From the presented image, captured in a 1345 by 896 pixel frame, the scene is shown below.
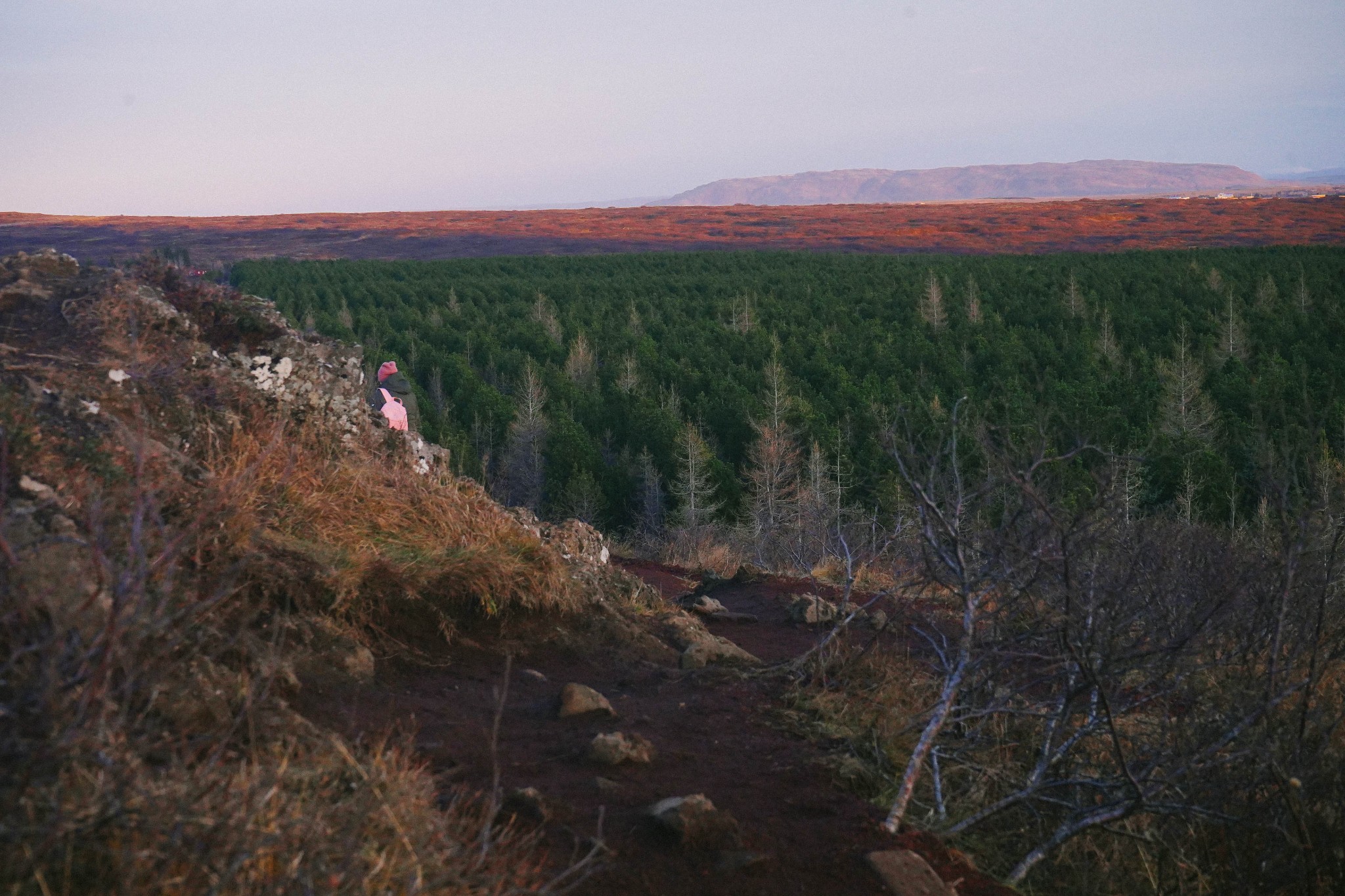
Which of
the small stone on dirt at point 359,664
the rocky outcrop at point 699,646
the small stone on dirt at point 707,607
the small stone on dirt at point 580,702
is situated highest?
the small stone on dirt at point 359,664

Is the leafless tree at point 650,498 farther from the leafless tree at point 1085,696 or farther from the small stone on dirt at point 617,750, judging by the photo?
the small stone on dirt at point 617,750

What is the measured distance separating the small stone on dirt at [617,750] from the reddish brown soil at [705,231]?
45.6 metres

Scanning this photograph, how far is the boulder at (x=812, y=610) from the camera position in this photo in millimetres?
5598

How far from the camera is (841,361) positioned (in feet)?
74.7

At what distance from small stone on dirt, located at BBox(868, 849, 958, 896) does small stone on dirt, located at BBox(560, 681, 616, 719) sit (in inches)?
46.0

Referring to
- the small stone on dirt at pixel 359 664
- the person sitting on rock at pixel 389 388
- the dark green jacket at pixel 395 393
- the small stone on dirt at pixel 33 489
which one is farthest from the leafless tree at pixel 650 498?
the small stone on dirt at pixel 33 489

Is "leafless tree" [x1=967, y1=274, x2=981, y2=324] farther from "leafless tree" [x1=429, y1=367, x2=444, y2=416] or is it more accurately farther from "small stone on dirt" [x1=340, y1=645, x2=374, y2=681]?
"small stone on dirt" [x1=340, y1=645, x2=374, y2=681]

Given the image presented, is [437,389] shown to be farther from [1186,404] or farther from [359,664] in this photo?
[359,664]

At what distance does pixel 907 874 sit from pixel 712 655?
194 cm

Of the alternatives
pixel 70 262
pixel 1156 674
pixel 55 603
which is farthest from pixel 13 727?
pixel 70 262

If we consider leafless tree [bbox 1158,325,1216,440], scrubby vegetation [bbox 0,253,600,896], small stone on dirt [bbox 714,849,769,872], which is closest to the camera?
scrubby vegetation [bbox 0,253,600,896]

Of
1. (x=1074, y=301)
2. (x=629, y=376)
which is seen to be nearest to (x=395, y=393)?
(x=629, y=376)

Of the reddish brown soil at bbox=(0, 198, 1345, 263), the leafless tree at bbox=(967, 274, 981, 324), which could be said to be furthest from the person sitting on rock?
the reddish brown soil at bbox=(0, 198, 1345, 263)

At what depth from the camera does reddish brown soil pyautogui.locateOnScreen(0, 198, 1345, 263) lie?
48.1 m
